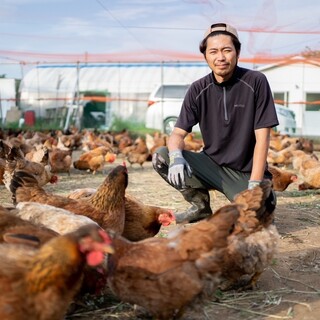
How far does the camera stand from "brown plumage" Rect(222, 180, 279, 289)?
3.03 m

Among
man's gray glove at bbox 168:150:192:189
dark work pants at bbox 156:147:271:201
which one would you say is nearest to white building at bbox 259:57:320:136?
dark work pants at bbox 156:147:271:201

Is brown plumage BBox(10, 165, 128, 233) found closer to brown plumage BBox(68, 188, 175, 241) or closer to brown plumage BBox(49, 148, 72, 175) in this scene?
brown plumage BBox(68, 188, 175, 241)

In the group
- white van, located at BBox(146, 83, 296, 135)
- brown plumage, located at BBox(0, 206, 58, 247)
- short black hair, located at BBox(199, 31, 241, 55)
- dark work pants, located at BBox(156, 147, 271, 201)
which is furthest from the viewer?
white van, located at BBox(146, 83, 296, 135)

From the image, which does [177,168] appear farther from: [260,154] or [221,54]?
[221,54]

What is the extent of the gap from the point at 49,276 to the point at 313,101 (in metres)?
18.2

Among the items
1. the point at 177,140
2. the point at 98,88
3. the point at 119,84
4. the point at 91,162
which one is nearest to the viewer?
the point at 177,140

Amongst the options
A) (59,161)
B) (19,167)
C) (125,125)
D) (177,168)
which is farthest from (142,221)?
(125,125)

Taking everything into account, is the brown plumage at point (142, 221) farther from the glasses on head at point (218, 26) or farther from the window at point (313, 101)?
the window at point (313, 101)

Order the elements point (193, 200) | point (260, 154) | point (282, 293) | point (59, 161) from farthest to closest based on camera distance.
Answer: point (59, 161) → point (193, 200) → point (260, 154) → point (282, 293)

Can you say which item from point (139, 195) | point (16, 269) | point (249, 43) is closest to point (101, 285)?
point (16, 269)

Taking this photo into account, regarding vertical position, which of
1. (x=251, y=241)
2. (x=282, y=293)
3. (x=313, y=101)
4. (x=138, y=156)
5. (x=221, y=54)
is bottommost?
(x=282, y=293)

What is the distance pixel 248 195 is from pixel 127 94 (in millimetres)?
18962

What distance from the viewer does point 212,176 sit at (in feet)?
15.0

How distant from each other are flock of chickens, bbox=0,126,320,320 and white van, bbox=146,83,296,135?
14.1 metres
